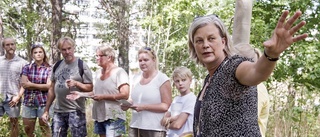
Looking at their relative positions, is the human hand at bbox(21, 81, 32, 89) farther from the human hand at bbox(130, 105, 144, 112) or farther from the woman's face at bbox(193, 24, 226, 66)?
the woman's face at bbox(193, 24, 226, 66)

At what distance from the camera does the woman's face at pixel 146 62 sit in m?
4.41

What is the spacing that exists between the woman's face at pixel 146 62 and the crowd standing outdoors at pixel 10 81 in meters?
2.48

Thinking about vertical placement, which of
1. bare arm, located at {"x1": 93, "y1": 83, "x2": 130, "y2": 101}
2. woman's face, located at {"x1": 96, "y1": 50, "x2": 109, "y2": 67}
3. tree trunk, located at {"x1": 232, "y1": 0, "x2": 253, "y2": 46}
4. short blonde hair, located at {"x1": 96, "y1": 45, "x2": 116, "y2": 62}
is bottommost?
bare arm, located at {"x1": 93, "y1": 83, "x2": 130, "y2": 101}

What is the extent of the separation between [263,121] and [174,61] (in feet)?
64.4

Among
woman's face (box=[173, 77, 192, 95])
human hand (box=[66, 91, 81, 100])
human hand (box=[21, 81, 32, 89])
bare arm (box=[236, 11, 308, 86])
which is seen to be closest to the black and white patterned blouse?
bare arm (box=[236, 11, 308, 86])

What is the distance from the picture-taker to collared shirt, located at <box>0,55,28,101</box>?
609cm

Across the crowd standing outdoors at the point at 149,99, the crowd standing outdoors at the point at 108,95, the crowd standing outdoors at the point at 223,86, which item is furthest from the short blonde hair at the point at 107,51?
the crowd standing outdoors at the point at 223,86

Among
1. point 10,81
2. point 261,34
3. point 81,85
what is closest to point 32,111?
point 10,81

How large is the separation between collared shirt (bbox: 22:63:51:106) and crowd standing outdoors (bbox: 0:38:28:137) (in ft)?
1.41

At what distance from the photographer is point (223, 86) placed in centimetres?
185

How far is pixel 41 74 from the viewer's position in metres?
5.68

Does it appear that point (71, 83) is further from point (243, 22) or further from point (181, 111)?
point (243, 22)

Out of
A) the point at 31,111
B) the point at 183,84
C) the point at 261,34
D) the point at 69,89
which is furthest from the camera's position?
the point at 261,34

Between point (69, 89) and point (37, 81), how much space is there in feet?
3.20
